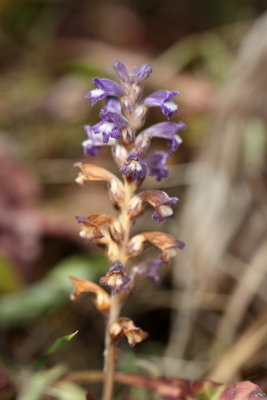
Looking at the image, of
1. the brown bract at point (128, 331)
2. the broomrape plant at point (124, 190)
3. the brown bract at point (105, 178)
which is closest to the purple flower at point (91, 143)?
the broomrape plant at point (124, 190)

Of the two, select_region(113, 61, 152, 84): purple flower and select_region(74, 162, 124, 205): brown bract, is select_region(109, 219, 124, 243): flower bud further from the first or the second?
select_region(113, 61, 152, 84): purple flower

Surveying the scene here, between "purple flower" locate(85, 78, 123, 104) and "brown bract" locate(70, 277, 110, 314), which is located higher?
"purple flower" locate(85, 78, 123, 104)

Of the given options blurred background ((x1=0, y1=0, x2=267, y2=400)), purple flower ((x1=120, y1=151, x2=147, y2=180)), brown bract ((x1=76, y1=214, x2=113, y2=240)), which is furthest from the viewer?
blurred background ((x1=0, y1=0, x2=267, y2=400))

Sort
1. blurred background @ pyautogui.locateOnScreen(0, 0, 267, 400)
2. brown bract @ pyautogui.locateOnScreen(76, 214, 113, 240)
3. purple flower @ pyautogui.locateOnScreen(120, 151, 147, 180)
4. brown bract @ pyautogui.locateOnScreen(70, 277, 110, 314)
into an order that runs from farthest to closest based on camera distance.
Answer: blurred background @ pyautogui.locateOnScreen(0, 0, 267, 400)
brown bract @ pyautogui.locateOnScreen(70, 277, 110, 314)
brown bract @ pyautogui.locateOnScreen(76, 214, 113, 240)
purple flower @ pyautogui.locateOnScreen(120, 151, 147, 180)

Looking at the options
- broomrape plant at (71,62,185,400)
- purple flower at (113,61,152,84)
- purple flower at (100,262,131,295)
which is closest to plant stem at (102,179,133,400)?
broomrape plant at (71,62,185,400)

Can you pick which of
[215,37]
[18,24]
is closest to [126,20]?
[18,24]

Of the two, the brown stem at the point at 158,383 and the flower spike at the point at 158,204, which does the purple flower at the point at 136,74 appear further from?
the brown stem at the point at 158,383

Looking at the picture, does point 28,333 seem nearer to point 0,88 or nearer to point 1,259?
point 1,259
